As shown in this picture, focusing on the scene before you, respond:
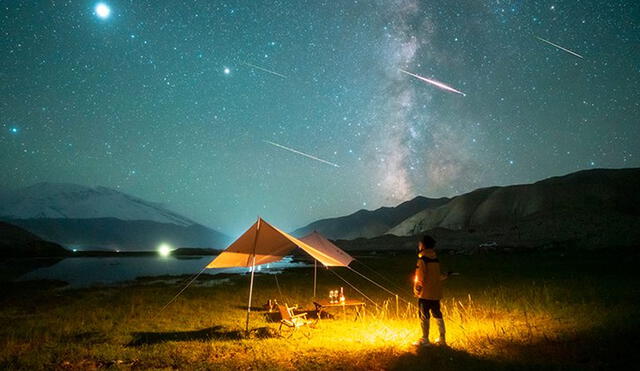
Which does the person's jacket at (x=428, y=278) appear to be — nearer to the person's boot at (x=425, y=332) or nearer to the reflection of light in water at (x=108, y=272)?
the person's boot at (x=425, y=332)

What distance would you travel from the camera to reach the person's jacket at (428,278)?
8.73 meters

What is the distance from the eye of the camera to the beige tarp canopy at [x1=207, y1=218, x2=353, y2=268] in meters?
12.5

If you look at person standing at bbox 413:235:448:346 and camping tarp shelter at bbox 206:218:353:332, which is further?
camping tarp shelter at bbox 206:218:353:332

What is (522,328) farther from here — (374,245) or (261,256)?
(374,245)

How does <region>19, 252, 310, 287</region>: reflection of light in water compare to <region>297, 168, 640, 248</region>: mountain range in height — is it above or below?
below

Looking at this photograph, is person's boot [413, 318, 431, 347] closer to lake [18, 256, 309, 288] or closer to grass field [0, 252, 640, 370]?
grass field [0, 252, 640, 370]

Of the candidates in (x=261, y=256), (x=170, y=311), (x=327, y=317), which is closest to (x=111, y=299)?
(x=170, y=311)

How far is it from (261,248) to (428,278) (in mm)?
6919

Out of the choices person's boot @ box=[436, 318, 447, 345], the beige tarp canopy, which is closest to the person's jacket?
person's boot @ box=[436, 318, 447, 345]

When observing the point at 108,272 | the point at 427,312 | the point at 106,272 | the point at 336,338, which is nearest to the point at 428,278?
the point at 427,312

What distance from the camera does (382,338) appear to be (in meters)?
9.92

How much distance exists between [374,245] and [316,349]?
114 m

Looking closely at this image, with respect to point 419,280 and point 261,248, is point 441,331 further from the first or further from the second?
point 261,248

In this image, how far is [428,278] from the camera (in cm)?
877
